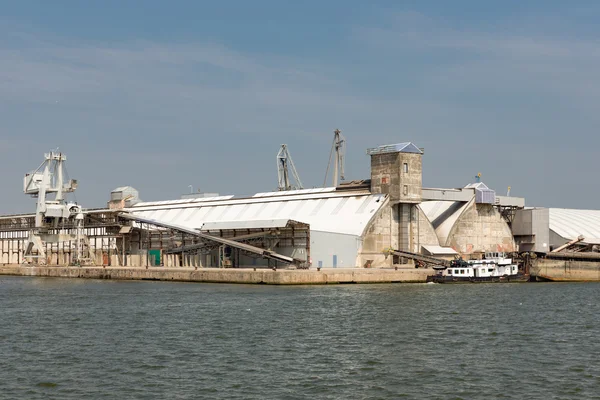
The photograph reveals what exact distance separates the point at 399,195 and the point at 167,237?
112ft

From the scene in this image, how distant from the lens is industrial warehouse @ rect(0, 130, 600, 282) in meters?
90.7

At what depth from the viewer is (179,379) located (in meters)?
33.1

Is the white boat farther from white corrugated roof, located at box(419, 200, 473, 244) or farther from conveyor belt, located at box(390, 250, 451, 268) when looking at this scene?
white corrugated roof, located at box(419, 200, 473, 244)

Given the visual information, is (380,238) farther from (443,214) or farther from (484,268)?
(443,214)

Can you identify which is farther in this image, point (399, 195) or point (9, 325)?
point (399, 195)

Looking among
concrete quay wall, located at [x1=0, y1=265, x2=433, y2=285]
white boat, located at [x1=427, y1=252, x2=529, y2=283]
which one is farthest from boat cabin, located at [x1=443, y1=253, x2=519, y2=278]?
concrete quay wall, located at [x1=0, y1=265, x2=433, y2=285]

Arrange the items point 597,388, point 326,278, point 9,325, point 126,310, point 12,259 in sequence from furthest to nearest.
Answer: point 12,259 → point 326,278 → point 126,310 → point 9,325 → point 597,388

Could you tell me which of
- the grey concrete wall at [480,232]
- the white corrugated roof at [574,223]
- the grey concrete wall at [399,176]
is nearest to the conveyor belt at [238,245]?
the grey concrete wall at [399,176]

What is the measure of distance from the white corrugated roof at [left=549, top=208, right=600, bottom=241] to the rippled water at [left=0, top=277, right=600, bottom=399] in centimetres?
4324

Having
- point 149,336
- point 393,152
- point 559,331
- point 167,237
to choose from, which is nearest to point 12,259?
point 167,237

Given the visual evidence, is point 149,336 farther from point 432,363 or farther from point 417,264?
point 417,264

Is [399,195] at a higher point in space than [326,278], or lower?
higher

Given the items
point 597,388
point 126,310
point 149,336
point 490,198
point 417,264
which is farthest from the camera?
point 490,198

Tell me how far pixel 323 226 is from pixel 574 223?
4187cm
